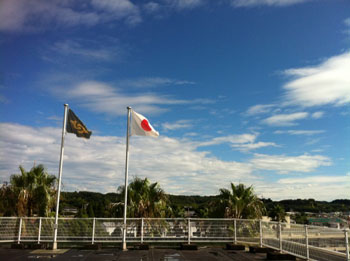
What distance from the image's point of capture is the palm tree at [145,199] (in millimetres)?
14594

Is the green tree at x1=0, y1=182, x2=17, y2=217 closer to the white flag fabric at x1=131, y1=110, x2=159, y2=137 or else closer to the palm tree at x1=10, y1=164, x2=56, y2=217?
the palm tree at x1=10, y1=164, x2=56, y2=217

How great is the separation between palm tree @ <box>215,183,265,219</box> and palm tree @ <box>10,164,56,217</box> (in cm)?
787

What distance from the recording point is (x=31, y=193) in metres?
14.1

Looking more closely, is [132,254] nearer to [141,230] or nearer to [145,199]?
[141,230]

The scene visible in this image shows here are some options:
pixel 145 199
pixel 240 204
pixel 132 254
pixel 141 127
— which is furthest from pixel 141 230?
pixel 240 204

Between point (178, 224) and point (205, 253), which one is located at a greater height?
point (178, 224)

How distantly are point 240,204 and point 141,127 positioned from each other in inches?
234

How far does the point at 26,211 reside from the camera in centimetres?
1398

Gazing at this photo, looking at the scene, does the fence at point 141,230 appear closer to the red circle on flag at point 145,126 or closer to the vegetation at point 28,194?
the vegetation at point 28,194

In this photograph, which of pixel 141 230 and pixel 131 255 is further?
pixel 141 230

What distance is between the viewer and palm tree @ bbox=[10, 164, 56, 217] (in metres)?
13.8

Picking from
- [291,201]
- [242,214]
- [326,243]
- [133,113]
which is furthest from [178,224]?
[291,201]

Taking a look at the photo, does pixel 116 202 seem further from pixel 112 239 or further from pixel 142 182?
pixel 112 239

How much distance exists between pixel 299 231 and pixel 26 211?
1139 cm
